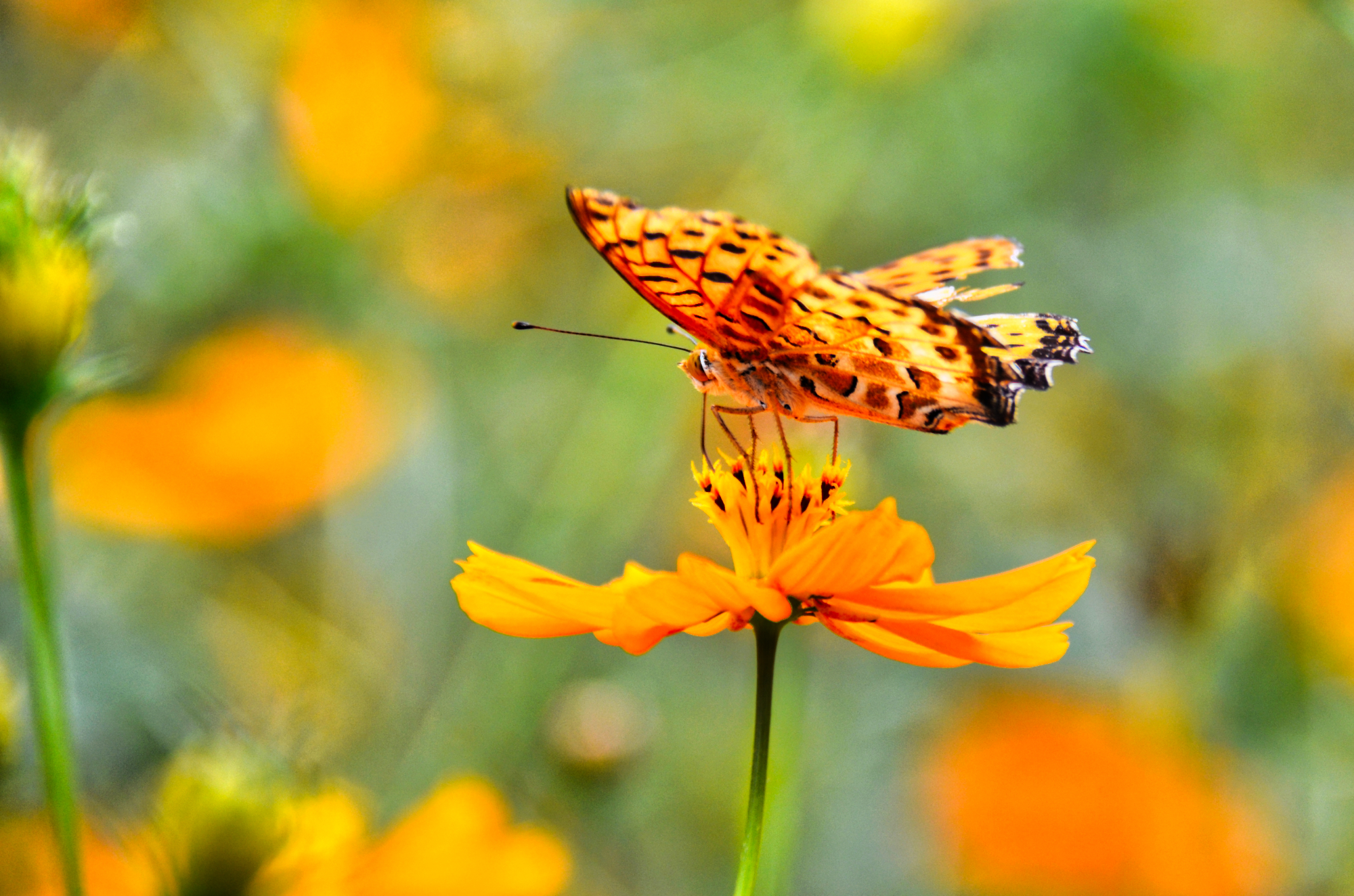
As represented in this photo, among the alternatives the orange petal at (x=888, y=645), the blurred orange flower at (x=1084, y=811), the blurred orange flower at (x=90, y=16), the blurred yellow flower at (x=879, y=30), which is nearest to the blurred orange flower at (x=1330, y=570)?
the blurred orange flower at (x=1084, y=811)

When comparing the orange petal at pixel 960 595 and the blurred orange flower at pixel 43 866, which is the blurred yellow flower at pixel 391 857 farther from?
the orange petal at pixel 960 595

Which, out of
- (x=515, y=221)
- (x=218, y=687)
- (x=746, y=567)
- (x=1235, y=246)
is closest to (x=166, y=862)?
(x=746, y=567)

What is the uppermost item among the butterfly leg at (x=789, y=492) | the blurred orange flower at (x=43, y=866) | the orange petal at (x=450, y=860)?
the butterfly leg at (x=789, y=492)

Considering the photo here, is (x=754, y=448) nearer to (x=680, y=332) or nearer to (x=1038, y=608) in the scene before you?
(x=680, y=332)

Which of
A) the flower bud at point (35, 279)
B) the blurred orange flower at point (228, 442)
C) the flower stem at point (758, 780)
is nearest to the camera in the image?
the flower stem at point (758, 780)

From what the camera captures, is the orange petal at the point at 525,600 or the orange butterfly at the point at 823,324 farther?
the orange butterfly at the point at 823,324

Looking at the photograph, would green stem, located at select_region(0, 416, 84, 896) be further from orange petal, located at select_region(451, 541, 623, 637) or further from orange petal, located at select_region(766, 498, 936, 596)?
orange petal, located at select_region(766, 498, 936, 596)

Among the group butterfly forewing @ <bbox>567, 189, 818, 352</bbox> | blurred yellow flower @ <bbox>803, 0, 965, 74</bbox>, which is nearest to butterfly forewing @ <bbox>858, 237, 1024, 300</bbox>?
butterfly forewing @ <bbox>567, 189, 818, 352</bbox>
